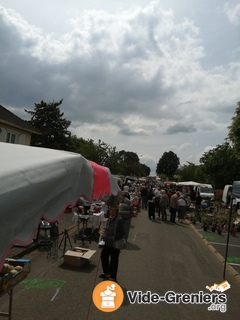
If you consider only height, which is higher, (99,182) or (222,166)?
(222,166)

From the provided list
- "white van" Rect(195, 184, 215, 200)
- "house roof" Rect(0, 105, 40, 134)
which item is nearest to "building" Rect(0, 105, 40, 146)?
"house roof" Rect(0, 105, 40, 134)

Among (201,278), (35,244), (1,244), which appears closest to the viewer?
(1,244)

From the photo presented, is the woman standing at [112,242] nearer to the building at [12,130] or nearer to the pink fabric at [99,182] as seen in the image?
the pink fabric at [99,182]

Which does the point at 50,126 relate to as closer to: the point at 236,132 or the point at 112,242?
the point at 236,132

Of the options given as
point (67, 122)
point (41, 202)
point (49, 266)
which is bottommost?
point (49, 266)

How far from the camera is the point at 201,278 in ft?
25.5

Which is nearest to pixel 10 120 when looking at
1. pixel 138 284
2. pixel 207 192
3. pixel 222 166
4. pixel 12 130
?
pixel 12 130

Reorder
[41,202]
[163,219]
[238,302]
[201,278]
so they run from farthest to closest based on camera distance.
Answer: [163,219] → [201,278] → [238,302] → [41,202]

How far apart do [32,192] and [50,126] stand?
150 feet

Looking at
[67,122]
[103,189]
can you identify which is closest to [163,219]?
[103,189]

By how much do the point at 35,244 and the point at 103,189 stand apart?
554cm

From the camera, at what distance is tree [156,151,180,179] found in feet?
434

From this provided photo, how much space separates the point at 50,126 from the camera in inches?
1833

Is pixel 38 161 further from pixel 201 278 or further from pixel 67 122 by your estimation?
pixel 67 122
